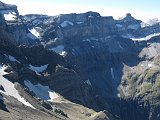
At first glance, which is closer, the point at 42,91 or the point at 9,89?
the point at 9,89

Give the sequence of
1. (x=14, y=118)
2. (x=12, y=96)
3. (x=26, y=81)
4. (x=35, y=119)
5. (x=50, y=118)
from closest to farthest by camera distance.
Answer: (x=14, y=118)
(x=35, y=119)
(x=50, y=118)
(x=12, y=96)
(x=26, y=81)

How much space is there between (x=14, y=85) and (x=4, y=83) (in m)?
3.51

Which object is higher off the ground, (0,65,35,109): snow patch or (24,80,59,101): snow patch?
(0,65,35,109): snow patch

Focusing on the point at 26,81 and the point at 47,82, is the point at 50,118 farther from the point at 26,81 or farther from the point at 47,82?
the point at 47,82

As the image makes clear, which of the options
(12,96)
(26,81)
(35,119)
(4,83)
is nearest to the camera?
(35,119)

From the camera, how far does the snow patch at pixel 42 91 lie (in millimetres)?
173250

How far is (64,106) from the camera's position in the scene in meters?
165

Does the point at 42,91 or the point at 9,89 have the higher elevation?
the point at 9,89

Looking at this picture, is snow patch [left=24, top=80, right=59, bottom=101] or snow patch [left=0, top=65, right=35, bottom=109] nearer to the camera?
snow patch [left=0, top=65, right=35, bottom=109]

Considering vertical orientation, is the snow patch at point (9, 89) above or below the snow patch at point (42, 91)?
above

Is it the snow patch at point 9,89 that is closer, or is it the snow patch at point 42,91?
the snow patch at point 9,89

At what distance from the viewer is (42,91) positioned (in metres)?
180

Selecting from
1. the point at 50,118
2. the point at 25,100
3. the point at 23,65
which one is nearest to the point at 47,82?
the point at 23,65

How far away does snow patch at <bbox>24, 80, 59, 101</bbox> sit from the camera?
17325 cm
